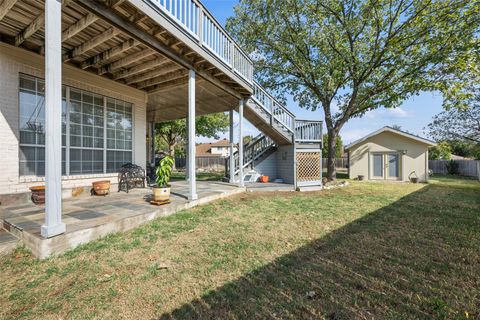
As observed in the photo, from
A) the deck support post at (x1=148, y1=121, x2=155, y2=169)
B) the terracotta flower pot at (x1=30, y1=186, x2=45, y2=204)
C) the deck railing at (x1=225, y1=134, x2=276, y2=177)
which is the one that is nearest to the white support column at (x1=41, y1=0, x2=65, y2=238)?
the terracotta flower pot at (x1=30, y1=186, x2=45, y2=204)

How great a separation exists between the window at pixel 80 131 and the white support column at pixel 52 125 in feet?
9.07

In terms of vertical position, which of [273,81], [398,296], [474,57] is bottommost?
[398,296]

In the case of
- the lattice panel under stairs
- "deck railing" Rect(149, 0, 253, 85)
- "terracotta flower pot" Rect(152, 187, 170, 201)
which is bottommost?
"terracotta flower pot" Rect(152, 187, 170, 201)

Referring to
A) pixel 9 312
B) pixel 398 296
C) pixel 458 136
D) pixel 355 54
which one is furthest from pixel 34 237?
pixel 458 136

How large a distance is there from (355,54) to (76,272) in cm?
1250

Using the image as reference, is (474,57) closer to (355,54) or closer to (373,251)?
(355,54)

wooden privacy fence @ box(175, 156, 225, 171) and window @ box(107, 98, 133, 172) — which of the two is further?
wooden privacy fence @ box(175, 156, 225, 171)

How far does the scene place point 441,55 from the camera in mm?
9141

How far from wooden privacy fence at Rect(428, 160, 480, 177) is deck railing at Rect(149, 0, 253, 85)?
19353 mm

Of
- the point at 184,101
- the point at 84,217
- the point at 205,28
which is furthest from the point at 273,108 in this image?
the point at 84,217

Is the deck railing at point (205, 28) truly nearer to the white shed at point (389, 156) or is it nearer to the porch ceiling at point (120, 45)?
the porch ceiling at point (120, 45)

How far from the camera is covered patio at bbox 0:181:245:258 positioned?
2.96 m

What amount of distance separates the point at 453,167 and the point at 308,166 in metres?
18.8

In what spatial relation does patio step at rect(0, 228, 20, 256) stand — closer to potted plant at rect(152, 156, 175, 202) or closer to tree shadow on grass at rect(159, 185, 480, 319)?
potted plant at rect(152, 156, 175, 202)
